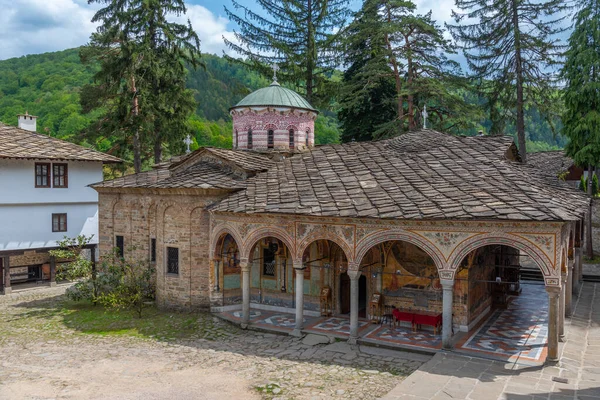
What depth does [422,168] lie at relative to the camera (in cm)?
1355

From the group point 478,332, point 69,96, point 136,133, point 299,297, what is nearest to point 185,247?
point 299,297

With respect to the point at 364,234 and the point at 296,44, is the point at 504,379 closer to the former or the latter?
the point at 364,234

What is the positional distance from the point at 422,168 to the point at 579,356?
609 cm

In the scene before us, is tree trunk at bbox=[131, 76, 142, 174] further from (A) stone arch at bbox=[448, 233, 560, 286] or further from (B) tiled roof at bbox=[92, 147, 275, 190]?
(A) stone arch at bbox=[448, 233, 560, 286]

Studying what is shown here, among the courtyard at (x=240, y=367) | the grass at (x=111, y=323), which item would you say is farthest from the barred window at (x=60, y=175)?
the courtyard at (x=240, y=367)

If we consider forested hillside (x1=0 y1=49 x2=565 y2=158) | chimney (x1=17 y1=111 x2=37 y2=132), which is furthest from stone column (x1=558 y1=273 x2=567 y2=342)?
chimney (x1=17 y1=111 x2=37 y2=132)

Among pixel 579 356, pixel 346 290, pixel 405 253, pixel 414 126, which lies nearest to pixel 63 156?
pixel 346 290

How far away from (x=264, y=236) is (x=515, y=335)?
7346mm

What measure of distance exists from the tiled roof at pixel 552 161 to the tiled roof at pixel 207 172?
2061cm

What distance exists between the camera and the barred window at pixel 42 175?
66.0 feet

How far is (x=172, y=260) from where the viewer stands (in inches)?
604

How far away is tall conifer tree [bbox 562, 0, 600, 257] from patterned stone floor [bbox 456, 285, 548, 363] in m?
10.3

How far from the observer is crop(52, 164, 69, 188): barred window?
2069 cm

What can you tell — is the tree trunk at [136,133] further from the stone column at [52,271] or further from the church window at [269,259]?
the church window at [269,259]
